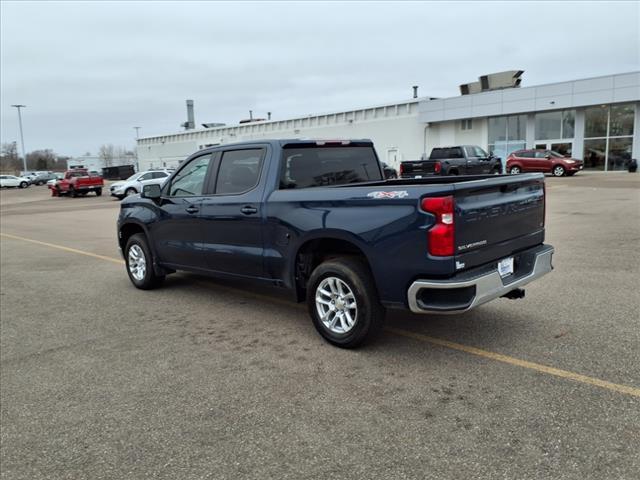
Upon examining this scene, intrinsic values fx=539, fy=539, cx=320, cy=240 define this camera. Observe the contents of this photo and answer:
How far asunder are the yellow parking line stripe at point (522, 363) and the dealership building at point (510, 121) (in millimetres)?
33371

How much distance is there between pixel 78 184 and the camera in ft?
116

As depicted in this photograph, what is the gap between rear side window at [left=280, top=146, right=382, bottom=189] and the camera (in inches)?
209

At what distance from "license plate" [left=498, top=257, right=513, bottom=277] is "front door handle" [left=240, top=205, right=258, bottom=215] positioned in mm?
2323

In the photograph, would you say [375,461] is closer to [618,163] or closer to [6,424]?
[6,424]

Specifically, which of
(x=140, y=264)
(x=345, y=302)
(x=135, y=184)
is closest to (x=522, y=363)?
(x=345, y=302)

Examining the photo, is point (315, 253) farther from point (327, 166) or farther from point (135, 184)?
point (135, 184)

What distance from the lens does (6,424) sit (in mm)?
3598

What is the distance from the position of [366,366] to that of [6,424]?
101 inches

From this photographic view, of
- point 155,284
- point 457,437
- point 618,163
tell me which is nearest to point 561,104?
point 618,163

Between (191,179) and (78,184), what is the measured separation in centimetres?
3239

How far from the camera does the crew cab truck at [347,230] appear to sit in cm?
402

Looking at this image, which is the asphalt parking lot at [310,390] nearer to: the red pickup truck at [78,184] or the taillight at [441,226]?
the taillight at [441,226]

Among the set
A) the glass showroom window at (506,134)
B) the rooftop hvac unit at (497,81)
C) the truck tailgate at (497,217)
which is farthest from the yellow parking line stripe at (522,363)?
the rooftop hvac unit at (497,81)

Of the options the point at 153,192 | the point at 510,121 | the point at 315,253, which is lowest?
the point at 315,253
